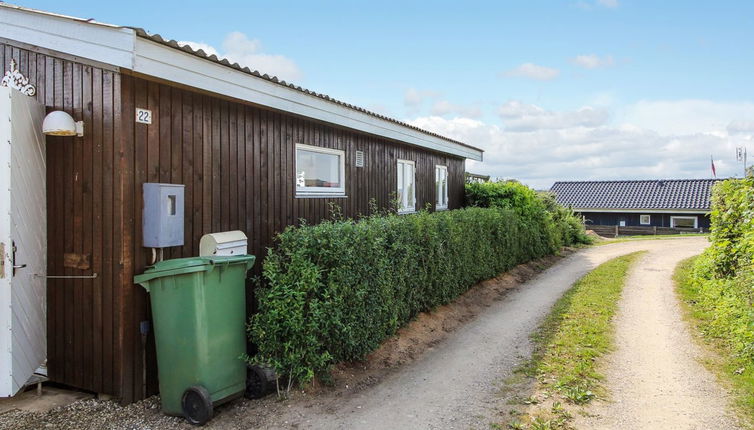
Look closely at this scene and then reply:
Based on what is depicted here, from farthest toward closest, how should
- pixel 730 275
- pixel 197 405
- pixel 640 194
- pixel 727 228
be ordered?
pixel 640 194, pixel 727 228, pixel 730 275, pixel 197 405

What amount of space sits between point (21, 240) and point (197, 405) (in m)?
2.42

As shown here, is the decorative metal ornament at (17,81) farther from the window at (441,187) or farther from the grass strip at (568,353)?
the window at (441,187)

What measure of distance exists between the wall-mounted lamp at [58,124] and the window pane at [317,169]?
10.1 ft

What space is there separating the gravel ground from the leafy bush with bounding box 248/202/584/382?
259 cm

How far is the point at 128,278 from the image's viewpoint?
4.53 metres

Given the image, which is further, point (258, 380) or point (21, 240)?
point (258, 380)

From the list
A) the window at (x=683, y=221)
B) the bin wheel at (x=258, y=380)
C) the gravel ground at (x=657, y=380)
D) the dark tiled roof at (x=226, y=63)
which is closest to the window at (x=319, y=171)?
the dark tiled roof at (x=226, y=63)

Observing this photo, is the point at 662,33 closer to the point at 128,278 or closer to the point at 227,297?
the point at 227,297

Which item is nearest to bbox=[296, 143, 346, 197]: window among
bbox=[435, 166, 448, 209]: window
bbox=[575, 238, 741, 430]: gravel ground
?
bbox=[575, 238, 741, 430]: gravel ground

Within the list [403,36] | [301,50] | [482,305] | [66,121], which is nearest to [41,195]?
[66,121]

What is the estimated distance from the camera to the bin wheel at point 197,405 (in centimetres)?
419

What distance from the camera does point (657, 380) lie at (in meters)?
5.33

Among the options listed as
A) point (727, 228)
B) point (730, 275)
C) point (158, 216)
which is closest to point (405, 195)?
point (727, 228)

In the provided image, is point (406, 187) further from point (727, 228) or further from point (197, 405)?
point (197, 405)
